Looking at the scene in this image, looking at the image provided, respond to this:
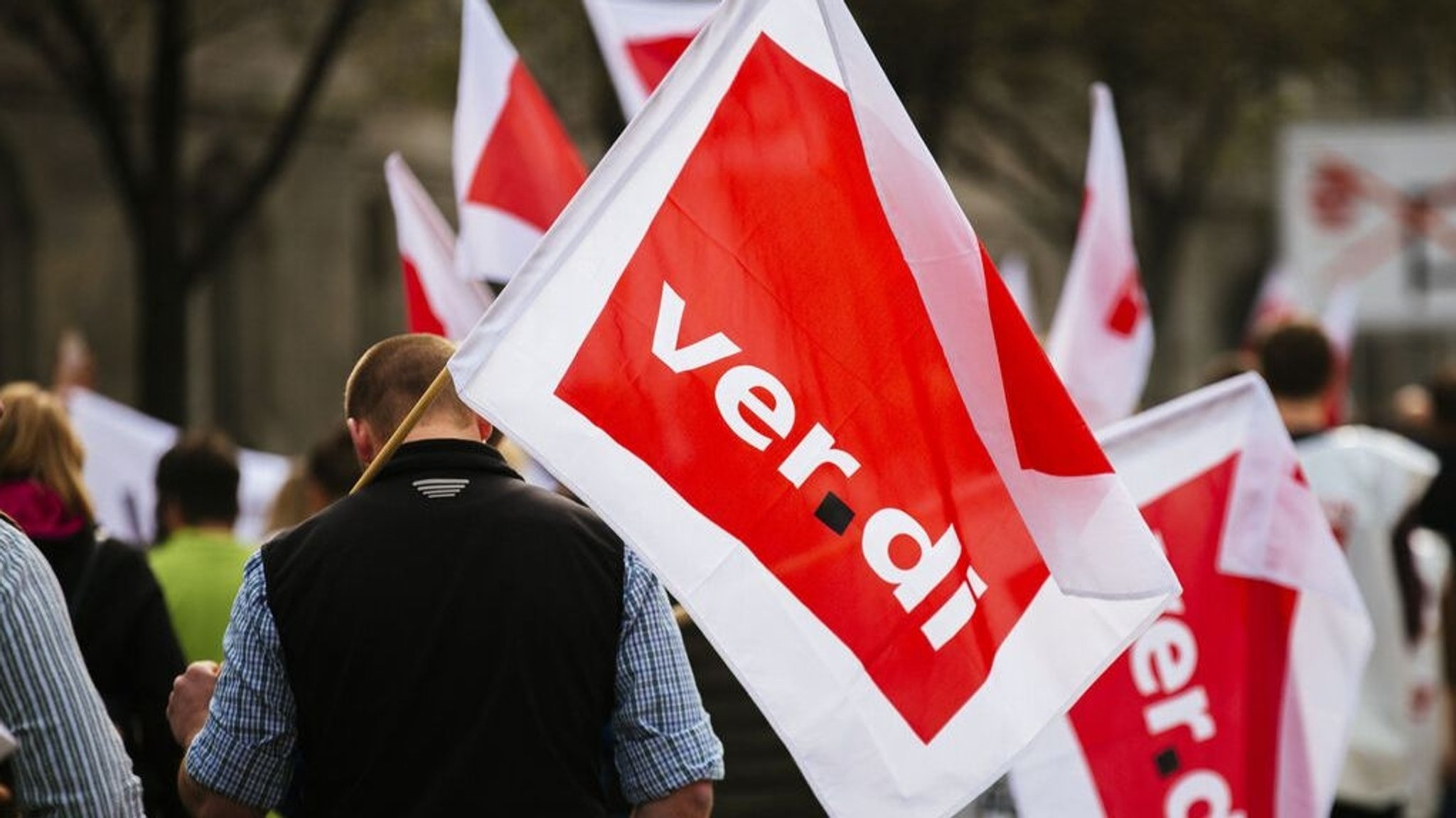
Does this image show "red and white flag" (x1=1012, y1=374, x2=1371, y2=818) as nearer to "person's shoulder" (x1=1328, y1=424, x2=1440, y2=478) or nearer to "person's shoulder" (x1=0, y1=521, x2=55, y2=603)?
"person's shoulder" (x1=1328, y1=424, x2=1440, y2=478)

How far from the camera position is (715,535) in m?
4.03

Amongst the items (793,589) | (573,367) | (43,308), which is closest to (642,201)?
(573,367)

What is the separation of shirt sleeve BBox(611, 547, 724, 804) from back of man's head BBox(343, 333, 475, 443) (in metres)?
0.38

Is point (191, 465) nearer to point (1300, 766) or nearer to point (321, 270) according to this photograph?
point (1300, 766)

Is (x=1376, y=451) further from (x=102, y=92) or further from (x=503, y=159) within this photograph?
(x=102, y=92)

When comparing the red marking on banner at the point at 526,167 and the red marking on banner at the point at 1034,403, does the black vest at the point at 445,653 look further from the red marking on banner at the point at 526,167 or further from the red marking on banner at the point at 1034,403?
the red marking on banner at the point at 526,167

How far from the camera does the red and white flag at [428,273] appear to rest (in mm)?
7637

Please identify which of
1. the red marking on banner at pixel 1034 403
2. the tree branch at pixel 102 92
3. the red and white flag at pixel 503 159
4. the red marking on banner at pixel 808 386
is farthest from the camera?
the tree branch at pixel 102 92

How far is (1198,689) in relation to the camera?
5504mm

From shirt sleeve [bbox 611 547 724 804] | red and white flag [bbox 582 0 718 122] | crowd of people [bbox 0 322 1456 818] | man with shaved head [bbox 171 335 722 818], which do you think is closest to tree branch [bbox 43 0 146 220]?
red and white flag [bbox 582 0 718 122]

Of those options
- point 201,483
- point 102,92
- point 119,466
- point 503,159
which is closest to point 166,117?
point 102,92

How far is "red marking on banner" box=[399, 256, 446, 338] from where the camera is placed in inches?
299

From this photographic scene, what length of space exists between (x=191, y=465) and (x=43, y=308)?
16193mm

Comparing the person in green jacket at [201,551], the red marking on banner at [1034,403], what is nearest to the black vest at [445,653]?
the red marking on banner at [1034,403]
